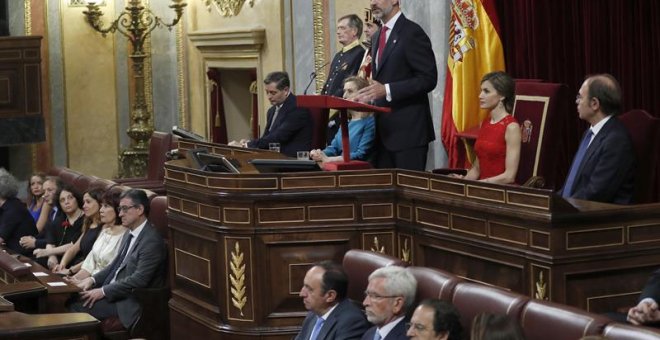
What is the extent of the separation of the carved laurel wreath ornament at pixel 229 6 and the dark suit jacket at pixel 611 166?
256 inches

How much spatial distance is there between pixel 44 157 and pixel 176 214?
733 cm

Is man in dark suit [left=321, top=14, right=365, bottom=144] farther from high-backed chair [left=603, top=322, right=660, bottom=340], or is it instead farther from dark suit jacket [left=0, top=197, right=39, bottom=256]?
high-backed chair [left=603, top=322, right=660, bottom=340]

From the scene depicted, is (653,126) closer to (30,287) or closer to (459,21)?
(459,21)

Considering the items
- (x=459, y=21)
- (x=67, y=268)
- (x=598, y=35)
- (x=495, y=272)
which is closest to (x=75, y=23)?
(x=67, y=268)

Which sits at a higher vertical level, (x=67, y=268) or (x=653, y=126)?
(x=653, y=126)

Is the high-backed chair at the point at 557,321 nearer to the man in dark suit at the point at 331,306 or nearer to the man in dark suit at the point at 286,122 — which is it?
the man in dark suit at the point at 331,306

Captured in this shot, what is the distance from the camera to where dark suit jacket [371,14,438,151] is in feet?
19.9

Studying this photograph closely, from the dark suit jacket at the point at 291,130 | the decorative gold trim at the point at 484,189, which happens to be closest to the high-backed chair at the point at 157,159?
the dark suit jacket at the point at 291,130

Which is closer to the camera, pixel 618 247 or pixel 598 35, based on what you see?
pixel 618 247

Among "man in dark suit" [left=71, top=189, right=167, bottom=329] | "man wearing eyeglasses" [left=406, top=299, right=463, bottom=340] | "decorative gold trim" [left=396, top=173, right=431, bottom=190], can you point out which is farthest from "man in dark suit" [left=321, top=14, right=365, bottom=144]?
"man wearing eyeglasses" [left=406, top=299, right=463, bottom=340]

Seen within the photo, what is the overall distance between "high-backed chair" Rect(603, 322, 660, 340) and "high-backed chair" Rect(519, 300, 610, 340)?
0.15 feet

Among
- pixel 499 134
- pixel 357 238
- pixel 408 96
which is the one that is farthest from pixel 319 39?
pixel 499 134

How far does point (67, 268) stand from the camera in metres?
7.97

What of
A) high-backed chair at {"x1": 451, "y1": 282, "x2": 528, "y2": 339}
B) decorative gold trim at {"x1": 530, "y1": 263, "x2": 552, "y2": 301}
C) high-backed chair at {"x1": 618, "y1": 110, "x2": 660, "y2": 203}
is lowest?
decorative gold trim at {"x1": 530, "y1": 263, "x2": 552, "y2": 301}
